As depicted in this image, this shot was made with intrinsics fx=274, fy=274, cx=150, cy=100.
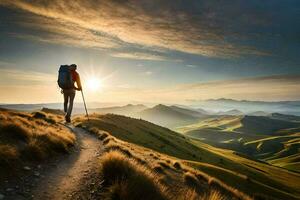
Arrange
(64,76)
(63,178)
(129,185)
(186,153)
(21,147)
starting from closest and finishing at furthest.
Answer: (129,185) < (63,178) < (21,147) < (64,76) < (186,153)

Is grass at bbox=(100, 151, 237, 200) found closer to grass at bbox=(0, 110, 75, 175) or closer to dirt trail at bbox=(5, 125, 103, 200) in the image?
dirt trail at bbox=(5, 125, 103, 200)

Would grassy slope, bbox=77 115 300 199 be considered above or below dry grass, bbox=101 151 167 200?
below

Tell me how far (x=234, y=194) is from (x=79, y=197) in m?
19.0

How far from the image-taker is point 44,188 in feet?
31.8

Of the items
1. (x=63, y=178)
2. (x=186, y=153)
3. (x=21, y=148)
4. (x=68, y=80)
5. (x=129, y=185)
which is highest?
(x=68, y=80)

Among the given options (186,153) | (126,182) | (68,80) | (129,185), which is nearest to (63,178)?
(126,182)

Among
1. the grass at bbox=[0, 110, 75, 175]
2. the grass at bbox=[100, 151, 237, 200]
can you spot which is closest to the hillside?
the grass at bbox=[0, 110, 75, 175]

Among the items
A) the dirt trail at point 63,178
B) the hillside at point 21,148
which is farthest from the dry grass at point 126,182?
the hillside at point 21,148

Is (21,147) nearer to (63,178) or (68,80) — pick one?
(63,178)

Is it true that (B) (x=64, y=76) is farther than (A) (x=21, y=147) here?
Yes

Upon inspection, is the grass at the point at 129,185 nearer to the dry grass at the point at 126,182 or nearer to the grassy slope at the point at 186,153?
the dry grass at the point at 126,182

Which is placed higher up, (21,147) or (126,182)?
(21,147)

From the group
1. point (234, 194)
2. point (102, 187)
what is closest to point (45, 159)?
point (102, 187)

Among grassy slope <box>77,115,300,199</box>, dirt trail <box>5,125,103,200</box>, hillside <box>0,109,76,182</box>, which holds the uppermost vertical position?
hillside <box>0,109,76,182</box>
